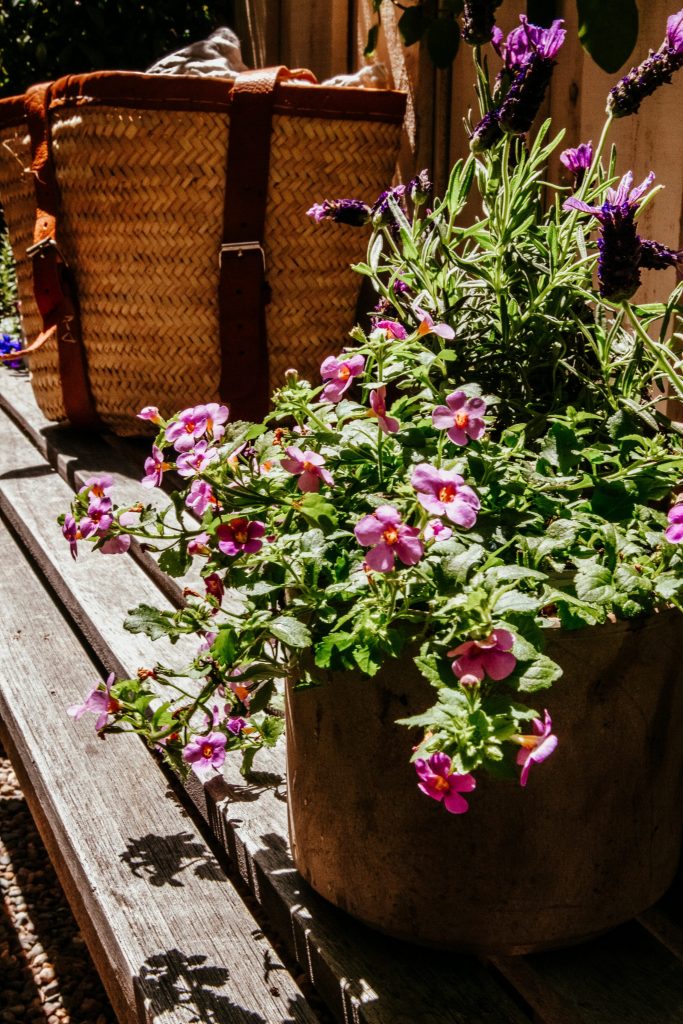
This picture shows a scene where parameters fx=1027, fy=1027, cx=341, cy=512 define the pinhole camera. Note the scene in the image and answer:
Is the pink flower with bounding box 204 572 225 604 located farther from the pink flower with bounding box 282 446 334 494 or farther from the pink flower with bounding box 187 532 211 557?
the pink flower with bounding box 282 446 334 494

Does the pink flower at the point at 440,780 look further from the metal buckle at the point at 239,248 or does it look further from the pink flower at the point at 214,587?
the metal buckle at the point at 239,248

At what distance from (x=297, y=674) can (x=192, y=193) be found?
57.9 inches

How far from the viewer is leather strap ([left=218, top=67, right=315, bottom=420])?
6.49ft

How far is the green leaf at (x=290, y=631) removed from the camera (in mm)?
758

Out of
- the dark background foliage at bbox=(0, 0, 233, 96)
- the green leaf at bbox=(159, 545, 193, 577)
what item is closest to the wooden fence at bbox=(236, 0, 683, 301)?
the dark background foliage at bbox=(0, 0, 233, 96)

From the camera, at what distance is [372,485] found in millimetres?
879

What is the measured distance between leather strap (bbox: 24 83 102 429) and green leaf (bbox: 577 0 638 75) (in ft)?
4.09

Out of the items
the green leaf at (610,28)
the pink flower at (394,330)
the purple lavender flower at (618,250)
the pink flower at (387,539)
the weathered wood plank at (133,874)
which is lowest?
the weathered wood plank at (133,874)

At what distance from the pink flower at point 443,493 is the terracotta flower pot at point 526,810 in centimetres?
12

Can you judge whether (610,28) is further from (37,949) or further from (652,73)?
(37,949)

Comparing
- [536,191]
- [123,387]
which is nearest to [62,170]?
[123,387]

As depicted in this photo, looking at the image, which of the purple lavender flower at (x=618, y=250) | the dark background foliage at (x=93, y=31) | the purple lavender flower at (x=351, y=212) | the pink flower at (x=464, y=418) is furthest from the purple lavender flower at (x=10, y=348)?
the purple lavender flower at (x=618, y=250)

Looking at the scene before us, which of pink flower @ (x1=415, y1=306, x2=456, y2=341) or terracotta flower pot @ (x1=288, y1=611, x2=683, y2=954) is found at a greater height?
pink flower @ (x1=415, y1=306, x2=456, y2=341)

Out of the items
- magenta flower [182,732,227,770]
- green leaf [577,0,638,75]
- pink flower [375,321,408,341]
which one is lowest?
magenta flower [182,732,227,770]
